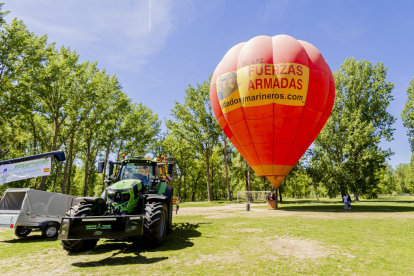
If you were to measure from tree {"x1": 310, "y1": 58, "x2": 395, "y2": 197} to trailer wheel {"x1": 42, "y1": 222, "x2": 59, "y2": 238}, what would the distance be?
31.6 m

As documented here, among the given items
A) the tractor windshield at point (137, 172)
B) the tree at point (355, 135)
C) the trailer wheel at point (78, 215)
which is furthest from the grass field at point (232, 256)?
the tree at point (355, 135)

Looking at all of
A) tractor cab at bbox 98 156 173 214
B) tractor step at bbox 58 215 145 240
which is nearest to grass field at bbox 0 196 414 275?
tractor step at bbox 58 215 145 240

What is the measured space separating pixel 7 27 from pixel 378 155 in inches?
1769

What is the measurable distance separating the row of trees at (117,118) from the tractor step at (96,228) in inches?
877

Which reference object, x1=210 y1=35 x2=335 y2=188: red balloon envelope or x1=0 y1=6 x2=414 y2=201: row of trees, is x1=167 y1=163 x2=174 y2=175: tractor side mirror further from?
x1=0 y1=6 x2=414 y2=201: row of trees

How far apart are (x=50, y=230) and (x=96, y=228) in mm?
5748

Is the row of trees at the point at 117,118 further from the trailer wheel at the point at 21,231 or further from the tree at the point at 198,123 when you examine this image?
the trailer wheel at the point at 21,231

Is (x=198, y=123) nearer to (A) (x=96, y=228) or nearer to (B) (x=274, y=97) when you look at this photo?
(B) (x=274, y=97)

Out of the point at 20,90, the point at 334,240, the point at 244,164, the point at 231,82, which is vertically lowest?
the point at 334,240

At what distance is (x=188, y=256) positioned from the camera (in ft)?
20.5

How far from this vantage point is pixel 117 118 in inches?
1390

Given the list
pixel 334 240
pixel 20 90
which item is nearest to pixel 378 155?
pixel 334 240

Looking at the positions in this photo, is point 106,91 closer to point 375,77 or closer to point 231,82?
point 231,82

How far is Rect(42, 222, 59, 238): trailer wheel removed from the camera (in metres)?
9.63
